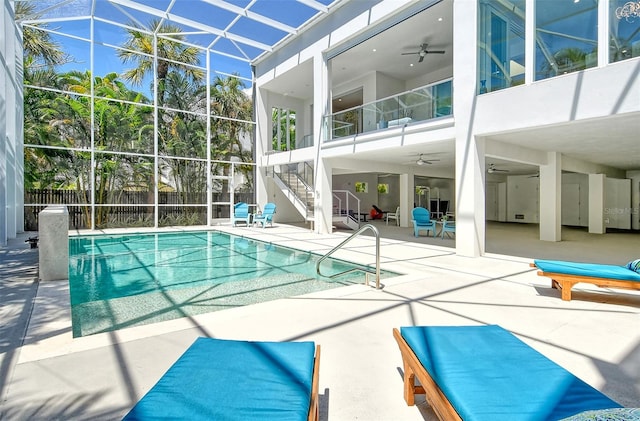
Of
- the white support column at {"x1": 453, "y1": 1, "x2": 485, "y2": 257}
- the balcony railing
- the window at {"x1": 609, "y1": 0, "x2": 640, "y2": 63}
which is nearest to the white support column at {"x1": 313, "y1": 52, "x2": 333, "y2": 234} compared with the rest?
the balcony railing

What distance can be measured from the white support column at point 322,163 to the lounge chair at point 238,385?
38.0 ft

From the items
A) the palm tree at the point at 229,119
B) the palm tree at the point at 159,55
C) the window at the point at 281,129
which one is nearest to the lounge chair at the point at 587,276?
the window at the point at 281,129

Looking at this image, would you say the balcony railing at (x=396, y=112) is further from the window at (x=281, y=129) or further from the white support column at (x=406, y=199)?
the window at (x=281, y=129)

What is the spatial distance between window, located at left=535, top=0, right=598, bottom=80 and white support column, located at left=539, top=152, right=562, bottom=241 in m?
5.47

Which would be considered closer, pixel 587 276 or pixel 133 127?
pixel 587 276

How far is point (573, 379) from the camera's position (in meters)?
2.03

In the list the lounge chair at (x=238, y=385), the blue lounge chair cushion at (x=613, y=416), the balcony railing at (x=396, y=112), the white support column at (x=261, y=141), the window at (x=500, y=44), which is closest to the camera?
the blue lounge chair cushion at (x=613, y=416)

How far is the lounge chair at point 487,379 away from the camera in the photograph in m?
1.77

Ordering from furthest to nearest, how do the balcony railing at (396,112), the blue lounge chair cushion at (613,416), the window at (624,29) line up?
the balcony railing at (396,112)
the window at (624,29)
the blue lounge chair cushion at (613,416)

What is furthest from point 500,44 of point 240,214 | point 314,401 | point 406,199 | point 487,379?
point 240,214

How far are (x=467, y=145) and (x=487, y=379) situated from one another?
7841mm

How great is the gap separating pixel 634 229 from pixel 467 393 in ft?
67.2

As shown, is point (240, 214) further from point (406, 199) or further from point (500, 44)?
point (500, 44)

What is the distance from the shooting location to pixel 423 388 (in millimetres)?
2367
